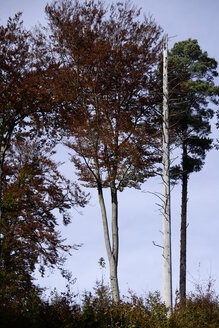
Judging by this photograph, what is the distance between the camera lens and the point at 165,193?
10570mm

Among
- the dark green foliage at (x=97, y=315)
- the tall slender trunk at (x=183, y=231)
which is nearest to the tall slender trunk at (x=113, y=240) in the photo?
the dark green foliage at (x=97, y=315)

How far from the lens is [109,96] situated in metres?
14.2

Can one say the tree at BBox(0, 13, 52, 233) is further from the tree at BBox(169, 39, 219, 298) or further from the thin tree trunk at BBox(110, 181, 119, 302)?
the tree at BBox(169, 39, 219, 298)

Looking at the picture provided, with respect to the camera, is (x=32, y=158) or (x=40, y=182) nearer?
(x=40, y=182)

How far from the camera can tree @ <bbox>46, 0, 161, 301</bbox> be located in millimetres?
13594

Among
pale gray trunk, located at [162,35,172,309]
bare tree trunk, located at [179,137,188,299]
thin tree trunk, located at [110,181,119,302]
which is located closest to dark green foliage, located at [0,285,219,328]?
pale gray trunk, located at [162,35,172,309]

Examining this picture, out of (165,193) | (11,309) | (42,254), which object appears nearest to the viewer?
(11,309)

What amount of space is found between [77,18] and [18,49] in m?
3.58

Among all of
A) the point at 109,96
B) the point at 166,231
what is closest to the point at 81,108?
the point at 109,96

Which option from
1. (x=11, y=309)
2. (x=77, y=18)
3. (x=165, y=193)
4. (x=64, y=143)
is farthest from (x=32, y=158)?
(x=11, y=309)

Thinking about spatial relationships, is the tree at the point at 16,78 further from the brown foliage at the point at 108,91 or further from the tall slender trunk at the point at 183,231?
the tall slender trunk at the point at 183,231

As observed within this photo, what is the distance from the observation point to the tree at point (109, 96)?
13.6 meters

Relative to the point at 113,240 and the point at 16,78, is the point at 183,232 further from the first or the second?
the point at 16,78

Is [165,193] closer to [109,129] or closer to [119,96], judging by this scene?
[109,129]
